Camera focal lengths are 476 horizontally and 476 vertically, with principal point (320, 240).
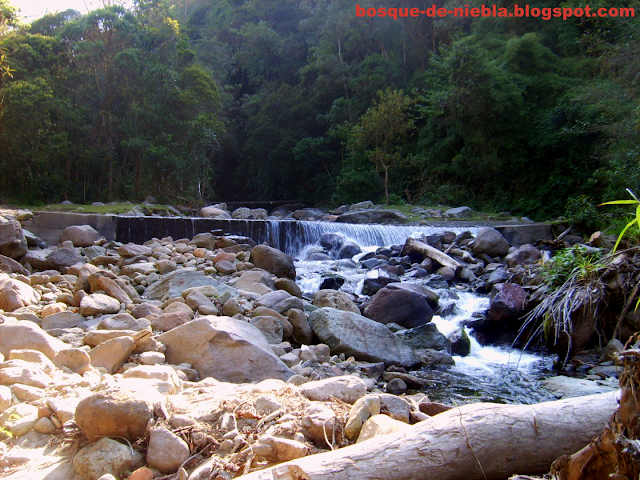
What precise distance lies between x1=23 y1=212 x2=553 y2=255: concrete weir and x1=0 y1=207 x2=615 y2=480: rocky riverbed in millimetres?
995

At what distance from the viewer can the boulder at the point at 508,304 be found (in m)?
5.81

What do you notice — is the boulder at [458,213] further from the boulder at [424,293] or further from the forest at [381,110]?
the boulder at [424,293]

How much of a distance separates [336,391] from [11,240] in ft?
18.5

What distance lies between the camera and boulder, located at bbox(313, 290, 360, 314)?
6.06 metres

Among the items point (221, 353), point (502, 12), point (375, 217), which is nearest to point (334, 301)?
point (221, 353)

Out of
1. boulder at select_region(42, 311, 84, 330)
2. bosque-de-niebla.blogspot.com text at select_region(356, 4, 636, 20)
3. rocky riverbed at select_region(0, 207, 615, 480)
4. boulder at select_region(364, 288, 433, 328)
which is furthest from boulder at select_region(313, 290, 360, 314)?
bosque-de-niebla.blogspot.com text at select_region(356, 4, 636, 20)

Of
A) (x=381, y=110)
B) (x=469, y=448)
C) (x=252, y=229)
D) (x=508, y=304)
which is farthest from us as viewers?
(x=381, y=110)

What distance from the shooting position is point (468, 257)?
9.58m

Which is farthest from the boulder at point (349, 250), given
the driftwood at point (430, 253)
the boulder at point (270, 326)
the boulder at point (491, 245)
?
the boulder at point (270, 326)

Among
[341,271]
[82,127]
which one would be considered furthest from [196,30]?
[341,271]

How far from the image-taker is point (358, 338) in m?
4.91

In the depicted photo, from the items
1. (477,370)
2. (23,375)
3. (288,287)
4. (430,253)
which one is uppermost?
(23,375)

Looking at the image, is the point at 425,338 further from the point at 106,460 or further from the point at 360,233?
the point at 360,233

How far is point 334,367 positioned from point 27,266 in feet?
15.0
